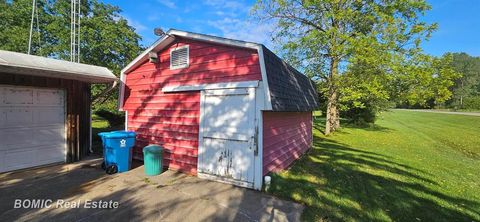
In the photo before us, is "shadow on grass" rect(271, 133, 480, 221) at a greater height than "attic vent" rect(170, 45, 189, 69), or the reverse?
"attic vent" rect(170, 45, 189, 69)

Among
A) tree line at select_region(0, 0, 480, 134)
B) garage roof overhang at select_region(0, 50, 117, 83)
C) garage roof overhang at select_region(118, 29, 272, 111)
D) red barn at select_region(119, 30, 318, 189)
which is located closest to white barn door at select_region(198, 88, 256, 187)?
red barn at select_region(119, 30, 318, 189)

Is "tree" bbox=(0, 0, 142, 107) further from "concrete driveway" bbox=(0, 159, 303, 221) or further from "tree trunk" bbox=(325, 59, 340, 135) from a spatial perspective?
"tree trunk" bbox=(325, 59, 340, 135)

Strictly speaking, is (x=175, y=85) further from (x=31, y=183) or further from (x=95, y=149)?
(x=95, y=149)

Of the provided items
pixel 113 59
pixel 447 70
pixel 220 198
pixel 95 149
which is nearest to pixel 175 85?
pixel 220 198

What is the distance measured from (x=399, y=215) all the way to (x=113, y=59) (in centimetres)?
2334

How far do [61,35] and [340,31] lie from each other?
21.7m

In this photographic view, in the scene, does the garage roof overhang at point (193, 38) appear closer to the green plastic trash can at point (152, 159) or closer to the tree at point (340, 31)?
the green plastic trash can at point (152, 159)

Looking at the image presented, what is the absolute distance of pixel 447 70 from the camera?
1352 centimetres

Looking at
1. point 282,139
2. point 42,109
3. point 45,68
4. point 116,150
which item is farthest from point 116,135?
point 282,139

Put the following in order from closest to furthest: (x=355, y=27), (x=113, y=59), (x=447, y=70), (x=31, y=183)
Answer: (x=31, y=183) → (x=447, y=70) → (x=355, y=27) → (x=113, y=59)

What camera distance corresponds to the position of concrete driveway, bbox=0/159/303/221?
12.8 feet

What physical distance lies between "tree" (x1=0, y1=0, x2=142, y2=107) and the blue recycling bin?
15514 millimetres

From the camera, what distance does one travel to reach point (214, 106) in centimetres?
572

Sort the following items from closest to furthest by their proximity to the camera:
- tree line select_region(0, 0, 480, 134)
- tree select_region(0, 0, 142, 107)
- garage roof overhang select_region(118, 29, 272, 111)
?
garage roof overhang select_region(118, 29, 272, 111) < tree line select_region(0, 0, 480, 134) < tree select_region(0, 0, 142, 107)
